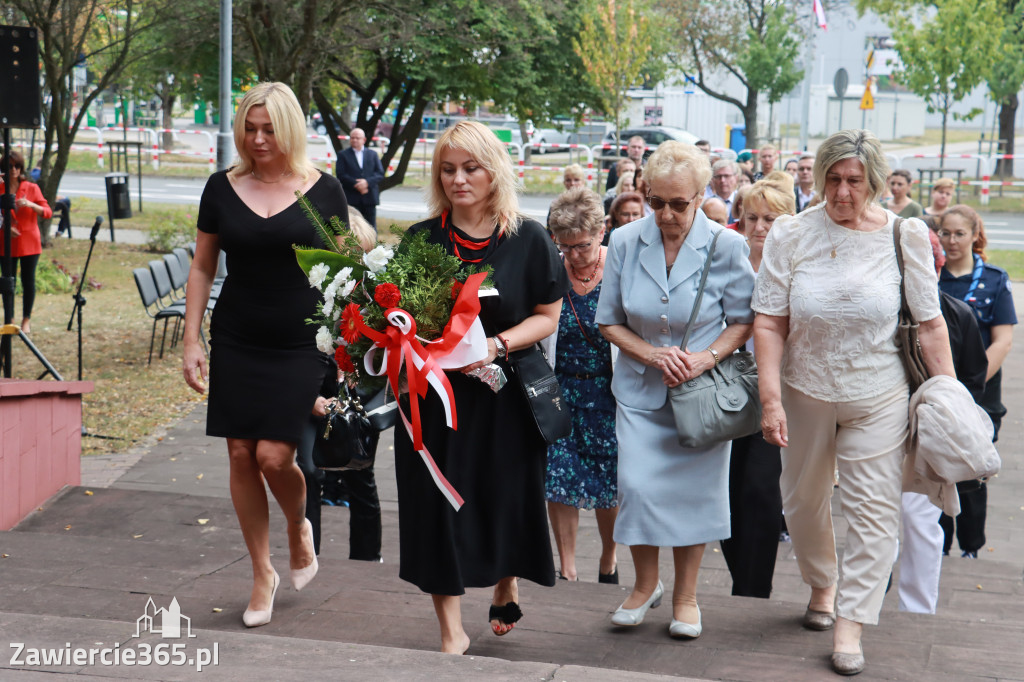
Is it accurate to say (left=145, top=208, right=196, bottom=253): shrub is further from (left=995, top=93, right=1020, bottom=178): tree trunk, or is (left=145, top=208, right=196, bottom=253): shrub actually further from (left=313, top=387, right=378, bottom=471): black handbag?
(left=995, top=93, right=1020, bottom=178): tree trunk

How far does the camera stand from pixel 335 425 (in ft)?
14.0

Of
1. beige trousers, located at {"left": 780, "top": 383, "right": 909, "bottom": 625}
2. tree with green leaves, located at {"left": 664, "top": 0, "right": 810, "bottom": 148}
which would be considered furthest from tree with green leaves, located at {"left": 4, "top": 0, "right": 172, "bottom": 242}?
tree with green leaves, located at {"left": 664, "top": 0, "right": 810, "bottom": 148}

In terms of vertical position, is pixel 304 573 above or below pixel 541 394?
below

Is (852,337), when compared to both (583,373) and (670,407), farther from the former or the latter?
(583,373)

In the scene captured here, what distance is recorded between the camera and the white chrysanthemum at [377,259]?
12.2 ft

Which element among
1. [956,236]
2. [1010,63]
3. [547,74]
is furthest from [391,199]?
[956,236]

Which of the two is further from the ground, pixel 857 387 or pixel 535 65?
pixel 535 65

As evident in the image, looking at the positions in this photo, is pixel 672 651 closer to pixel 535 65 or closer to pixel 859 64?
pixel 535 65

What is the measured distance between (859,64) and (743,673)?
63124 millimetres

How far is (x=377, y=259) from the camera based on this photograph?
147 inches

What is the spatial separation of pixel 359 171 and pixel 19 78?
958 centimetres

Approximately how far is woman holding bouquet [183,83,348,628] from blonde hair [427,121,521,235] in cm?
64

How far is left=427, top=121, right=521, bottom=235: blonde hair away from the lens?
3.87 metres

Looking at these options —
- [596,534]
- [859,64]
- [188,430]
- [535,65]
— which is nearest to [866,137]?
[596,534]
